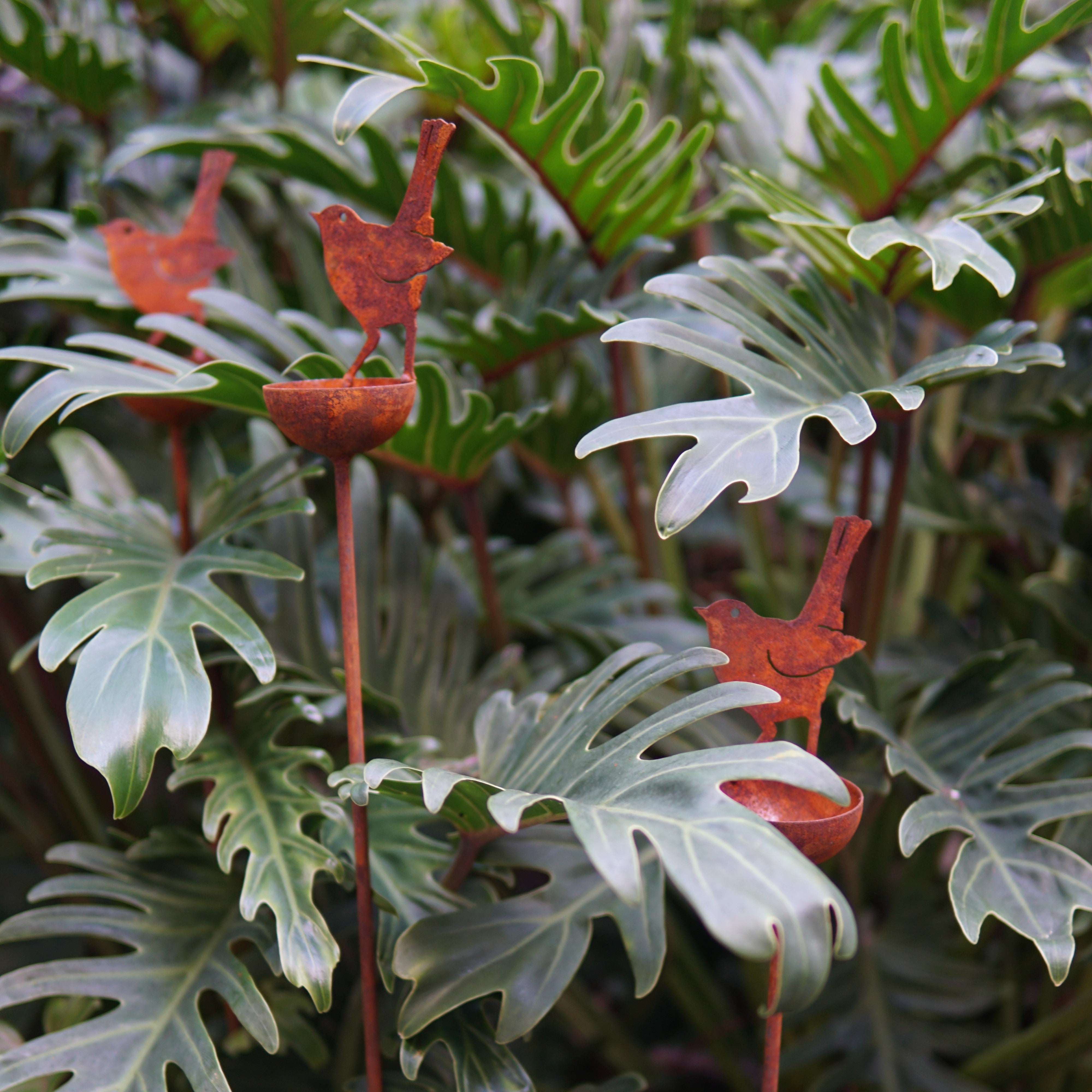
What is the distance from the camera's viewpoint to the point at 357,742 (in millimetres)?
507

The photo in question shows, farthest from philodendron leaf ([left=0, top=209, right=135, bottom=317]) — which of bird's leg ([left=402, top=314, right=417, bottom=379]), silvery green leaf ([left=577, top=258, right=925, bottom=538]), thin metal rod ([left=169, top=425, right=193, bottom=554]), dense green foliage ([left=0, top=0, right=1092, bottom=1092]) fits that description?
silvery green leaf ([left=577, top=258, right=925, bottom=538])

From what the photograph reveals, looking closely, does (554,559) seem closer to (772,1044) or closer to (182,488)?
(182,488)

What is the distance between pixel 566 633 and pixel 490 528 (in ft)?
1.71

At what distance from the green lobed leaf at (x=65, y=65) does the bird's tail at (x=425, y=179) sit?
0.60 meters

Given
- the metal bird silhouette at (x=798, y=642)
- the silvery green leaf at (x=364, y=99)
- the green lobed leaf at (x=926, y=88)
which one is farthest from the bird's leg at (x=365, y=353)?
the green lobed leaf at (x=926, y=88)

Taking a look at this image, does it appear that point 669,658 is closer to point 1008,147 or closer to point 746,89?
point 1008,147

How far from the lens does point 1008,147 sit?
0.73 m

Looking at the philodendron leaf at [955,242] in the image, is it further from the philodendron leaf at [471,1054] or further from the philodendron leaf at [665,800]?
the philodendron leaf at [471,1054]

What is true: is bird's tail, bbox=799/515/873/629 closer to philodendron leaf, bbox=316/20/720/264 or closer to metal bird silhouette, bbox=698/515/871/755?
metal bird silhouette, bbox=698/515/871/755

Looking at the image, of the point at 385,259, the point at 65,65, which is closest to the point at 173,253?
the point at 385,259

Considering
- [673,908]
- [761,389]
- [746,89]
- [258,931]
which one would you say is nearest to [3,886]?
[258,931]

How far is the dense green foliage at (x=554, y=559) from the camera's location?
0.51 m

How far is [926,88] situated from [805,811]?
1.99 ft

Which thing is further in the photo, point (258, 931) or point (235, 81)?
point (235, 81)
